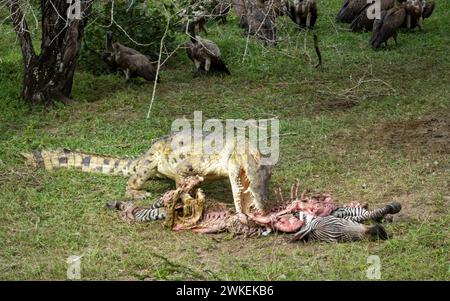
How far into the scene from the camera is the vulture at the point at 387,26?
Answer: 1448 centimetres

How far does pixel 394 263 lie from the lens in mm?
6102

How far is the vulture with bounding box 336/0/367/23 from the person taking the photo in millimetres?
16859

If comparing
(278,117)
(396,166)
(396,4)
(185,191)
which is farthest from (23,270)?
(396,4)

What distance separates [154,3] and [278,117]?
7449mm

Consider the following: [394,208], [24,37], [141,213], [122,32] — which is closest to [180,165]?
[141,213]

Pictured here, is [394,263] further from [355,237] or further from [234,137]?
[234,137]

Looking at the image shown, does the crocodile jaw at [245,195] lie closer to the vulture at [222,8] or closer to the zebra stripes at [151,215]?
the zebra stripes at [151,215]

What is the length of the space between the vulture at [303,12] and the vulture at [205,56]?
3.63 m

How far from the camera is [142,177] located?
26.6ft

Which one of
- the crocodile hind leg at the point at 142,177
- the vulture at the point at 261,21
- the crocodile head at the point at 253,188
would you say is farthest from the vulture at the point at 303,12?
the crocodile head at the point at 253,188

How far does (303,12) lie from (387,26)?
2.27m

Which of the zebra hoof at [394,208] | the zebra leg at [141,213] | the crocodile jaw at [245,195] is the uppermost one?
the zebra hoof at [394,208]

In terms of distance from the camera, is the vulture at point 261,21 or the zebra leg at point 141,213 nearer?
the zebra leg at point 141,213

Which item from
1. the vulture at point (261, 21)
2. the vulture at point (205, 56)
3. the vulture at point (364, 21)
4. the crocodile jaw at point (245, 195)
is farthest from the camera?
the vulture at point (364, 21)
